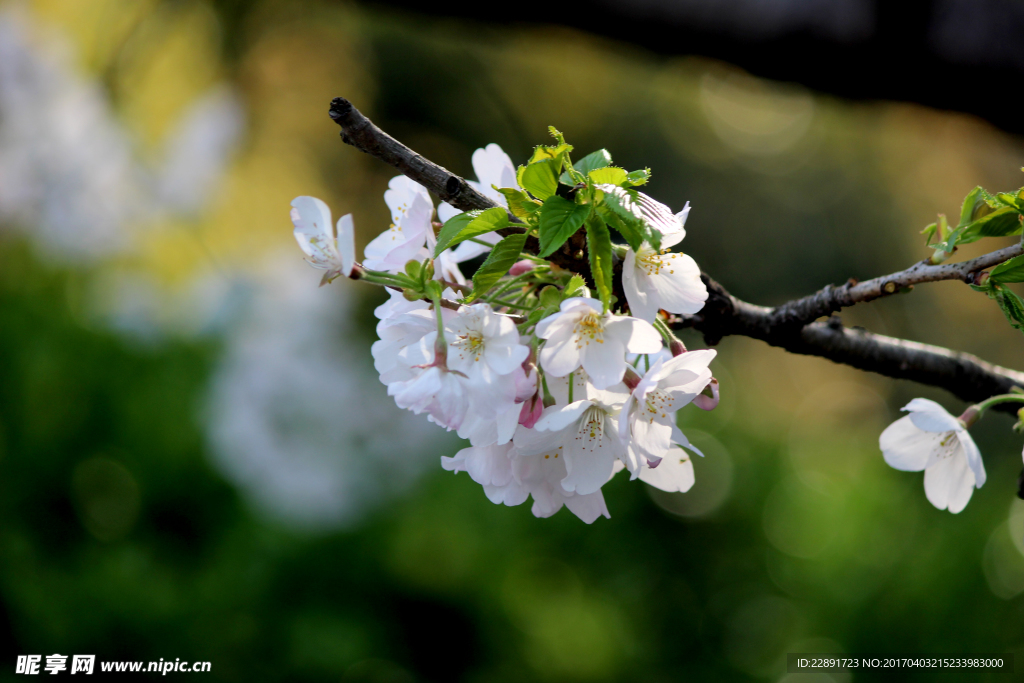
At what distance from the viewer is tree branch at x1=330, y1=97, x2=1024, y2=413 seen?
0.44 meters

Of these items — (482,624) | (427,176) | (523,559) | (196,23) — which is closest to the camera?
(427,176)

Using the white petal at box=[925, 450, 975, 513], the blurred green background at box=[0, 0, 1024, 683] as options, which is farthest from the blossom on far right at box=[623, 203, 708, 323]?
the blurred green background at box=[0, 0, 1024, 683]

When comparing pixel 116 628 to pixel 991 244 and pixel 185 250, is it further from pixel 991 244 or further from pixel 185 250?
pixel 991 244

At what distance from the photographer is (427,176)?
449 mm

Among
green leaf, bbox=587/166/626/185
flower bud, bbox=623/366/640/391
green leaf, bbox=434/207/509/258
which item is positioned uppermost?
green leaf, bbox=587/166/626/185

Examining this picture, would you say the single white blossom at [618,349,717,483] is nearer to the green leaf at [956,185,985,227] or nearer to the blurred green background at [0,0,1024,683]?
the green leaf at [956,185,985,227]

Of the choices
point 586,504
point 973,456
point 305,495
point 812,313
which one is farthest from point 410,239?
point 305,495

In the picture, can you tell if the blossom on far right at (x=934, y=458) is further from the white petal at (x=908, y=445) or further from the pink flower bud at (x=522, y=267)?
the pink flower bud at (x=522, y=267)

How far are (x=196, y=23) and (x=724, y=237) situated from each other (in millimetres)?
4194

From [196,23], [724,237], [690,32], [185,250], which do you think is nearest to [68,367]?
[185,250]

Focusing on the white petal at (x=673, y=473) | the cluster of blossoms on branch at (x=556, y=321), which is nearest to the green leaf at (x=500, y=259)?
the cluster of blossoms on branch at (x=556, y=321)

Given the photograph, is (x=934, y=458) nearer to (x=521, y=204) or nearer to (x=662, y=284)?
(x=662, y=284)

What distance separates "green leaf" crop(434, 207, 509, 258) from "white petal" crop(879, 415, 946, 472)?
40 cm

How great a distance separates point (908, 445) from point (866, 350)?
5.5 inches
